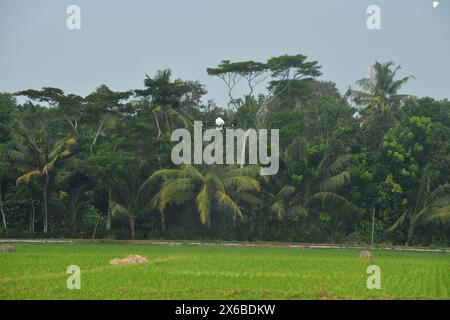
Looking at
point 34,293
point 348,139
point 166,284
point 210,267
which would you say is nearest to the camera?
point 34,293

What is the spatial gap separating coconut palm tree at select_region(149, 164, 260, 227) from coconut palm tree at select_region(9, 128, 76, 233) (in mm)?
4134

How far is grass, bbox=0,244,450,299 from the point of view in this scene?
14.7 meters

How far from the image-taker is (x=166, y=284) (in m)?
15.9

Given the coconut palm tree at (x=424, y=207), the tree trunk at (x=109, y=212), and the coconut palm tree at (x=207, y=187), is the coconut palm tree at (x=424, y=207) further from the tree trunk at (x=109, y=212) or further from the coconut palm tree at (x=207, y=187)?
the tree trunk at (x=109, y=212)

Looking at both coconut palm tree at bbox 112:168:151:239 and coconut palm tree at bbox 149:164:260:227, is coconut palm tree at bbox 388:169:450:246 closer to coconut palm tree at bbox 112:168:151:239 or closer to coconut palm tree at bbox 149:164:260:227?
coconut palm tree at bbox 149:164:260:227

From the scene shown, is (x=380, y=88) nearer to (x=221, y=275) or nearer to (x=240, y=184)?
(x=240, y=184)

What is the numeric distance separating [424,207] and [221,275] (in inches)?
640

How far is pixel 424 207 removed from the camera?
32.2 meters

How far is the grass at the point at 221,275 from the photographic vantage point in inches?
577

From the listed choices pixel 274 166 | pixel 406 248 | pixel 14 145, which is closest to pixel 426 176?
pixel 406 248

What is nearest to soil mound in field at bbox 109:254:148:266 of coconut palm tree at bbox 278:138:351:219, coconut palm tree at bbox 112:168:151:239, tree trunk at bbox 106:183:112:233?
coconut palm tree at bbox 278:138:351:219

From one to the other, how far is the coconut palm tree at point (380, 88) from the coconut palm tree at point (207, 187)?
870cm
